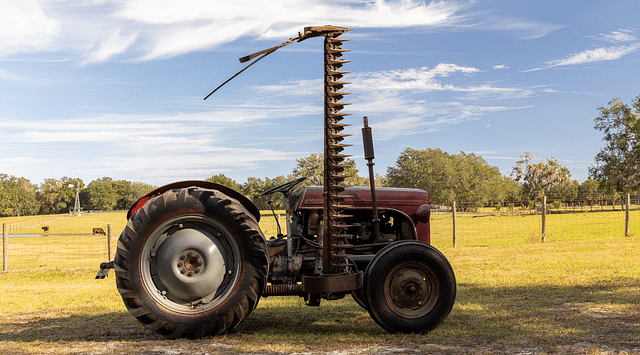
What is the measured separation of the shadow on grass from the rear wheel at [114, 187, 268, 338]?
12.3 inches

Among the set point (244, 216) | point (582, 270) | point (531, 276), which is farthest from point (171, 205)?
point (582, 270)

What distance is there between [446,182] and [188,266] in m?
67.7

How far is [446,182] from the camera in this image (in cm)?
7069

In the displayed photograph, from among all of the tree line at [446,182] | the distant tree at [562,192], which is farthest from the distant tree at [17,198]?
the distant tree at [562,192]

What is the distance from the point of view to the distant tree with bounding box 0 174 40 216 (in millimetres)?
103062

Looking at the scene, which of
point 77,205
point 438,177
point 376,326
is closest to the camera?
point 376,326

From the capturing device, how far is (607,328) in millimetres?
5984

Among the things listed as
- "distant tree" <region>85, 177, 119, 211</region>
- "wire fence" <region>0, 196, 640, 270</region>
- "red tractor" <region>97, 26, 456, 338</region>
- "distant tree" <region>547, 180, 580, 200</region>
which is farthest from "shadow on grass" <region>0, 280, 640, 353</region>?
"distant tree" <region>85, 177, 119, 211</region>

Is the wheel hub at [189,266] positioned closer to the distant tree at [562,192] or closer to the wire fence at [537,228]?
the wire fence at [537,228]

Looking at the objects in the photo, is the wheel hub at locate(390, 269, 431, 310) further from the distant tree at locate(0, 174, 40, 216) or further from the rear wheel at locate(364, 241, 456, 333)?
the distant tree at locate(0, 174, 40, 216)

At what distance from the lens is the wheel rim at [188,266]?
5680 millimetres

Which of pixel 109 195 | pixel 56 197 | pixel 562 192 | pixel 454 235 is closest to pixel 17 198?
pixel 56 197

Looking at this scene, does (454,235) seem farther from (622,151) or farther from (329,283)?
(622,151)

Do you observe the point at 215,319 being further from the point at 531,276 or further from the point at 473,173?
the point at 473,173
